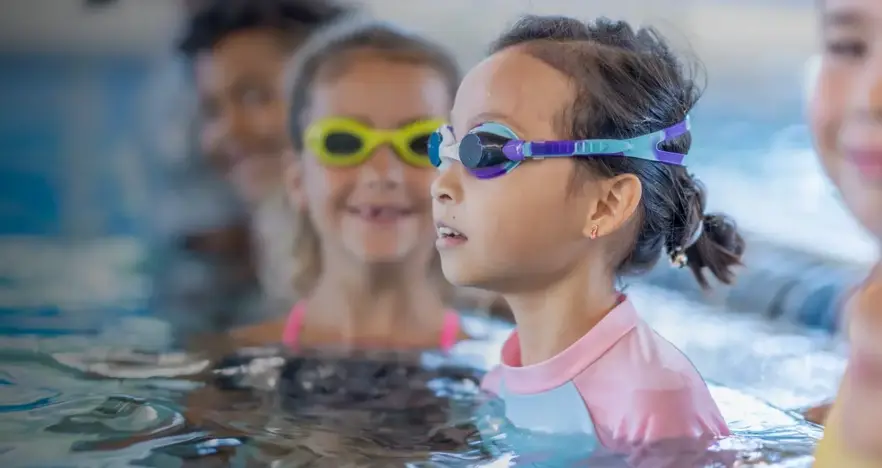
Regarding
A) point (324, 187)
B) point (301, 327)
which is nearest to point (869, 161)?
point (324, 187)

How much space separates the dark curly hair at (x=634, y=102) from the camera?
1279mm

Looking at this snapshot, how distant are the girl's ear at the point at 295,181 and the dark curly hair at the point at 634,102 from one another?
74cm

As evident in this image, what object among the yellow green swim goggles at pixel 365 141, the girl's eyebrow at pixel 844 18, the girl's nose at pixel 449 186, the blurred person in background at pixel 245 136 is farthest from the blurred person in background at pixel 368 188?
the girl's eyebrow at pixel 844 18

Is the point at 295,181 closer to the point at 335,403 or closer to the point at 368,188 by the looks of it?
the point at 368,188

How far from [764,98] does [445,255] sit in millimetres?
1081

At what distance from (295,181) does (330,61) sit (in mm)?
293

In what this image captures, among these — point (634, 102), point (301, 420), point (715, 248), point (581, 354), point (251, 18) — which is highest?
point (251, 18)

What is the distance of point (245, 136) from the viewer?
2475 mm

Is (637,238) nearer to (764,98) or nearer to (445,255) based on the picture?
(445,255)

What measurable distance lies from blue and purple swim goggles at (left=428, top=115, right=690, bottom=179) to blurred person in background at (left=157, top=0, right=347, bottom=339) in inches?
42.9

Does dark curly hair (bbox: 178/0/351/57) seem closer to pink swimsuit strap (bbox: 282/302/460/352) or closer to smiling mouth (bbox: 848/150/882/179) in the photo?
pink swimsuit strap (bbox: 282/302/460/352)

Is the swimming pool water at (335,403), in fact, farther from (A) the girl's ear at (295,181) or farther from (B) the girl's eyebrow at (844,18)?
(B) the girl's eyebrow at (844,18)

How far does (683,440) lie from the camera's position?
122cm

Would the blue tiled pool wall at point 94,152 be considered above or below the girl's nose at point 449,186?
above
